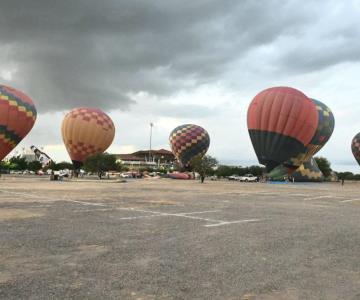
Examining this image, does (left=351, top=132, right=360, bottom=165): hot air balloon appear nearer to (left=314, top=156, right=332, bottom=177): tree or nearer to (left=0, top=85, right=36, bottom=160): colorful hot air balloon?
(left=314, top=156, right=332, bottom=177): tree

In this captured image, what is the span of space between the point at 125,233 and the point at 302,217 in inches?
296

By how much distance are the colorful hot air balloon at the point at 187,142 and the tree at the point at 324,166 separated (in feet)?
107

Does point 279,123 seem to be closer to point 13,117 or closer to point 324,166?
point 13,117

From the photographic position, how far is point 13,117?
49125 millimetres

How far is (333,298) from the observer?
5.46m

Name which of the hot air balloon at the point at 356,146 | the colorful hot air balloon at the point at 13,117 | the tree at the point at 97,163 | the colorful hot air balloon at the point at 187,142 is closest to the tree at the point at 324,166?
the hot air balloon at the point at 356,146

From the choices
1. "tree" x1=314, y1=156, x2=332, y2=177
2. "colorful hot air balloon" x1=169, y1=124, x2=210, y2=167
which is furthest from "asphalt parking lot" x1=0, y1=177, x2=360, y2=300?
"tree" x1=314, y1=156, x2=332, y2=177

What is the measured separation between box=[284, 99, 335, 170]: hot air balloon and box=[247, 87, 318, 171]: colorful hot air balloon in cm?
425

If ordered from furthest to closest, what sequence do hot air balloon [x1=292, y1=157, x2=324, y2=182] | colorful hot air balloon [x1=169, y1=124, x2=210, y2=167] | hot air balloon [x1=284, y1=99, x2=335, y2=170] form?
colorful hot air balloon [x1=169, y1=124, x2=210, y2=167] → hot air balloon [x1=292, y1=157, x2=324, y2=182] → hot air balloon [x1=284, y1=99, x2=335, y2=170]

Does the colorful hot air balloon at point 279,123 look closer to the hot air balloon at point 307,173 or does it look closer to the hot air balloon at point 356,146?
the hot air balloon at point 307,173

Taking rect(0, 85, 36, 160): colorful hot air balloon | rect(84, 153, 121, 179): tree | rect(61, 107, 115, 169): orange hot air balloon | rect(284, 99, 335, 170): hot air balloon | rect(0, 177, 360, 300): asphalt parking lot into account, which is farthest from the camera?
rect(84, 153, 121, 179): tree

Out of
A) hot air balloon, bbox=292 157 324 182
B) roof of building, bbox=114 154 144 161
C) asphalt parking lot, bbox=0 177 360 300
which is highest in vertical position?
roof of building, bbox=114 154 144 161

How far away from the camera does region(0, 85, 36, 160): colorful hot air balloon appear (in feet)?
160

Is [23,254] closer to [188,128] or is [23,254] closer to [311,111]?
[311,111]
